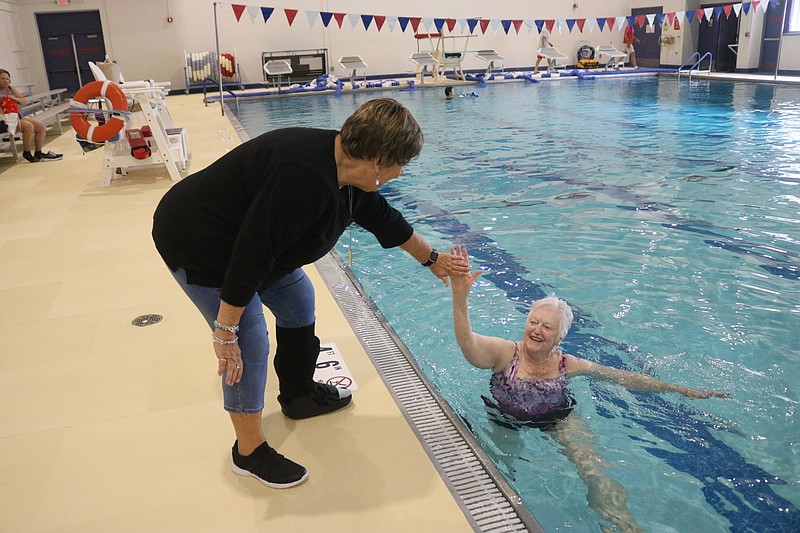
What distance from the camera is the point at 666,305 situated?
3.95 meters

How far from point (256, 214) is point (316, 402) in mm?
1026

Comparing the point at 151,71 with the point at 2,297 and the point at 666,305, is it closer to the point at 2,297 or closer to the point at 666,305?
the point at 2,297

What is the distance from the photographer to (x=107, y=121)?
21.3 feet

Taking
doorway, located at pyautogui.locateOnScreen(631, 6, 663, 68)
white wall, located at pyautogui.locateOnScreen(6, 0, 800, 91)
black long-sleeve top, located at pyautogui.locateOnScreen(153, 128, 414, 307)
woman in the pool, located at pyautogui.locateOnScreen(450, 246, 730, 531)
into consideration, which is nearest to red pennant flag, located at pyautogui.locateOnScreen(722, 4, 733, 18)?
white wall, located at pyautogui.locateOnScreen(6, 0, 800, 91)

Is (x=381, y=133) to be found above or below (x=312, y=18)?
below

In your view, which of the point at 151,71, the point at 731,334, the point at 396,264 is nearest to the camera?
the point at 731,334

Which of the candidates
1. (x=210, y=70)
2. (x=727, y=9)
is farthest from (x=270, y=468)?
(x=727, y=9)

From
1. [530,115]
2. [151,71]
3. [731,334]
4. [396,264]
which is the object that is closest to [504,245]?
[396,264]

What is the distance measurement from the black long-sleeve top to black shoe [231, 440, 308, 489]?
0.59 meters

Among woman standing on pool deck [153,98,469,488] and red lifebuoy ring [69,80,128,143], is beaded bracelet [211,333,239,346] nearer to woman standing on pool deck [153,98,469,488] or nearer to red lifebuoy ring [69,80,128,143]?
woman standing on pool deck [153,98,469,488]

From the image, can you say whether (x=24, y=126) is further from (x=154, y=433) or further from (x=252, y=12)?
(x=252, y=12)

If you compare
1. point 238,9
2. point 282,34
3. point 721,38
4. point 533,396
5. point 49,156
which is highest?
point 238,9

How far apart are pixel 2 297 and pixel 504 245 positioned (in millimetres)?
3508

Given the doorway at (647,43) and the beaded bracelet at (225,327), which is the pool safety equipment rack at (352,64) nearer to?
the doorway at (647,43)
